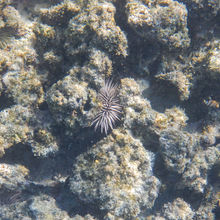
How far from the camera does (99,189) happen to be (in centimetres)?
486

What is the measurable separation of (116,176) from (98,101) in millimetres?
1890

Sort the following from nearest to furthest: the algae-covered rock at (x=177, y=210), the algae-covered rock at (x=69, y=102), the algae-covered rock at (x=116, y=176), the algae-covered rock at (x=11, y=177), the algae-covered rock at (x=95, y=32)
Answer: the algae-covered rock at (x=69, y=102) < the algae-covered rock at (x=116, y=176) < the algae-covered rock at (x=95, y=32) < the algae-covered rock at (x=11, y=177) < the algae-covered rock at (x=177, y=210)

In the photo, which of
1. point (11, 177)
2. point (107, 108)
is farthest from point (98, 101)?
point (11, 177)

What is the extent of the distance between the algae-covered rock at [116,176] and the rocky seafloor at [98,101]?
0.08 ft

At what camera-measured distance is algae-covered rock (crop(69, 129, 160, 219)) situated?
483 centimetres

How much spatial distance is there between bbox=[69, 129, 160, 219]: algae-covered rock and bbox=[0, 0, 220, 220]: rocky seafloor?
24 millimetres

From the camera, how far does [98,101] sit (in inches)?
190

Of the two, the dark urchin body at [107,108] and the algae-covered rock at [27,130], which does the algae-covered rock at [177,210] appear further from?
the algae-covered rock at [27,130]

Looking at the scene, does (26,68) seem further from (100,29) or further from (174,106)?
→ (174,106)

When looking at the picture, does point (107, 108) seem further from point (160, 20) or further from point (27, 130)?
point (160, 20)

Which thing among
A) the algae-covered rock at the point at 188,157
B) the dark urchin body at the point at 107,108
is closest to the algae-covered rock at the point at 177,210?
the algae-covered rock at the point at 188,157

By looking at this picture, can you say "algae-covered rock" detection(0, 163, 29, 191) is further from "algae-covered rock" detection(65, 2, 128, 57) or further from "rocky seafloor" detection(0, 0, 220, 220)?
"algae-covered rock" detection(65, 2, 128, 57)

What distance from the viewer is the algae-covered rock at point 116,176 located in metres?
4.83

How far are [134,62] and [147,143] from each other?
7.77 ft
